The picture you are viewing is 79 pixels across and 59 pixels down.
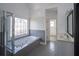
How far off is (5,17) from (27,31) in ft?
1.48

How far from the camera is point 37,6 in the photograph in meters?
1.76

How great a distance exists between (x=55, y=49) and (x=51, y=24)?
46cm

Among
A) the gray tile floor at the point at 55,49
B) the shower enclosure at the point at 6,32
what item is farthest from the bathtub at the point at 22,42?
the gray tile floor at the point at 55,49

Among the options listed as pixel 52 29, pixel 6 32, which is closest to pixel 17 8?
pixel 6 32

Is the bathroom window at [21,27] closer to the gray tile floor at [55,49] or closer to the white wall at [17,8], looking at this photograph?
the white wall at [17,8]

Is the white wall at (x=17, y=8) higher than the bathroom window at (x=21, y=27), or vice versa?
the white wall at (x=17, y=8)

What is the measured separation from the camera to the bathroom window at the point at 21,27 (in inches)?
68.7

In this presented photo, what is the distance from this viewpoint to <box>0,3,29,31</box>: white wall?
172 cm

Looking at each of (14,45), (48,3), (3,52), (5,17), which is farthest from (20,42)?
(48,3)

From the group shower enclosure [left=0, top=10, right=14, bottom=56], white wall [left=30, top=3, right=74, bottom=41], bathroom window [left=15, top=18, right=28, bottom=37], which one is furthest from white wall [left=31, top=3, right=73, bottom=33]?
shower enclosure [left=0, top=10, right=14, bottom=56]

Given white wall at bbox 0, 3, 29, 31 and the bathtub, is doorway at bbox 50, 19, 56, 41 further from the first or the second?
white wall at bbox 0, 3, 29, 31

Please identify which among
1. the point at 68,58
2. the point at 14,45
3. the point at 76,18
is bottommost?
the point at 68,58

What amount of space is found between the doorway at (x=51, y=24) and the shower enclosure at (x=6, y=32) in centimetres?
63

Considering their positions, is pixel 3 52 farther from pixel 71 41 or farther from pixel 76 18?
pixel 76 18
